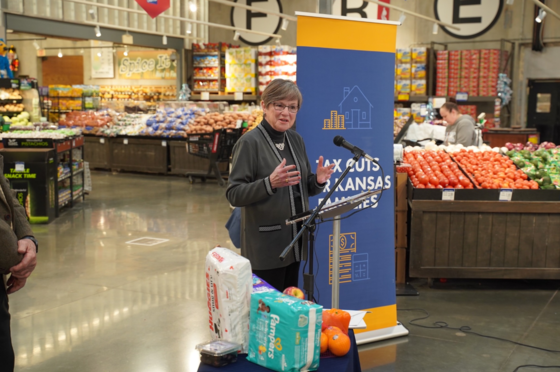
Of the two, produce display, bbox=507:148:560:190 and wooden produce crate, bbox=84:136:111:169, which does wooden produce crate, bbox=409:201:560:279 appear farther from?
wooden produce crate, bbox=84:136:111:169

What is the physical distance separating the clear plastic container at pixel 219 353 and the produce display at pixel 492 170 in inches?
138

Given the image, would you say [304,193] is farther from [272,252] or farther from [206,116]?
[206,116]

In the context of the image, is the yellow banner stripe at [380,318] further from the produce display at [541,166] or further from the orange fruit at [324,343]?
the produce display at [541,166]

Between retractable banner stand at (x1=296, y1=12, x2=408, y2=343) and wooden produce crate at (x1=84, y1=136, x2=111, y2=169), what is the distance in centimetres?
976

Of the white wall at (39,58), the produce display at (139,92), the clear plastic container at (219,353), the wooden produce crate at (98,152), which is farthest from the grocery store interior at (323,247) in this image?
the white wall at (39,58)

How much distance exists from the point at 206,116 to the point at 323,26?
8453 millimetres

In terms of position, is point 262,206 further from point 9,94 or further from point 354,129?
point 9,94

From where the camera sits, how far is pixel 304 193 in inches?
110

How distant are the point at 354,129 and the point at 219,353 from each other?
6.15ft

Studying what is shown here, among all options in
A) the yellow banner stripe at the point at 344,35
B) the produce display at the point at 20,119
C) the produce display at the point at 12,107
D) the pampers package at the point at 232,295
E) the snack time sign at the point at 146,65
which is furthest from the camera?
the snack time sign at the point at 146,65

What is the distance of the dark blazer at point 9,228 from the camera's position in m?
2.00

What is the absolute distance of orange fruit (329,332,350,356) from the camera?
2.05 metres

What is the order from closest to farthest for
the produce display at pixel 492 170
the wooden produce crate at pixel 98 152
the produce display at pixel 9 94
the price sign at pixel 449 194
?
the price sign at pixel 449 194 → the produce display at pixel 492 170 → the produce display at pixel 9 94 → the wooden produce crate at pixel 98 152

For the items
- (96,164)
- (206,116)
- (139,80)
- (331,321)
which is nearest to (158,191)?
(206,116)
